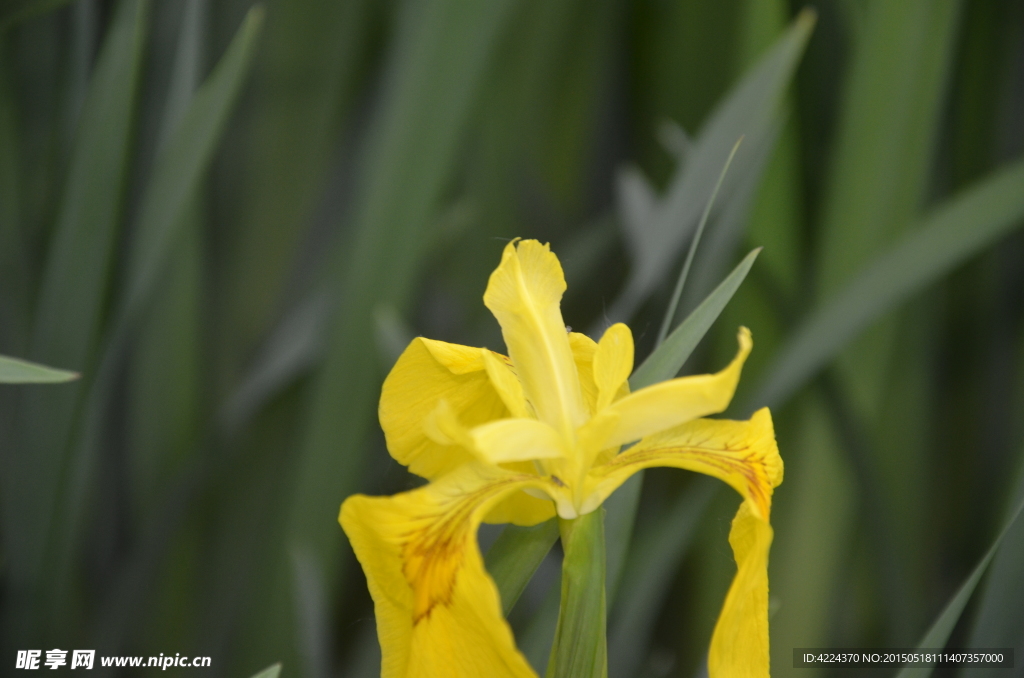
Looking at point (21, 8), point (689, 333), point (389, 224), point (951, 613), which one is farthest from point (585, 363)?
point (21, 8)

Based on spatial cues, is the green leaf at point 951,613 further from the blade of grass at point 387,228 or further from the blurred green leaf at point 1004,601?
the blade of grass at point 387,228

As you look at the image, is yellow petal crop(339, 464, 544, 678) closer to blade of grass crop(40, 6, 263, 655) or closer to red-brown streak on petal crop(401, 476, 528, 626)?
red-brown streak on petal crop(401, 476, 528, 626)

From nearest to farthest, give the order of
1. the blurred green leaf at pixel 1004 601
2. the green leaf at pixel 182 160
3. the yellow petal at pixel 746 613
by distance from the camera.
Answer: the yellow petal at pixel 746 613, the blurred green leaf at pixel 1004 601, the green leaf at pixel 182 160

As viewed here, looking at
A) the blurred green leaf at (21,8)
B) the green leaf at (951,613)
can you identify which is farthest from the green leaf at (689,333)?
the blurred green leaf at (21,8)

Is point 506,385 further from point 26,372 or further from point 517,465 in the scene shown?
point 26,372

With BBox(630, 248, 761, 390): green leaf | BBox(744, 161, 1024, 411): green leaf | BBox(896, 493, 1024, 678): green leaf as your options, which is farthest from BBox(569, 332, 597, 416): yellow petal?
BBox(744, 161, 1024, 411): green leaf

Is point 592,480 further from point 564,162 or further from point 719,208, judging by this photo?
point 564,162
